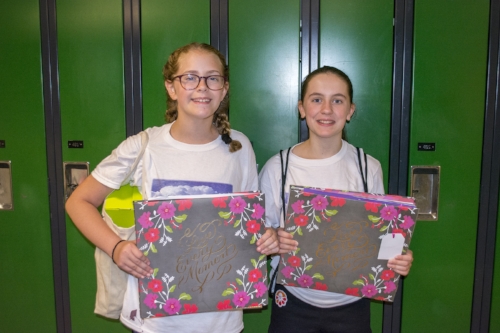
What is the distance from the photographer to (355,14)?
6.56ft

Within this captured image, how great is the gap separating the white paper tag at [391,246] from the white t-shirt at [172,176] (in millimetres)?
558

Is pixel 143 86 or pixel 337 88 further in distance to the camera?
pixel 143 86

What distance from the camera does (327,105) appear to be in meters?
1.49

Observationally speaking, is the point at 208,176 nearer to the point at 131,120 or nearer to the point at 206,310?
the point at 206,310

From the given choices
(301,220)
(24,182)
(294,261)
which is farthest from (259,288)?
(24,182)

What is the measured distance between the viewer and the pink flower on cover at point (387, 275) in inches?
51.8

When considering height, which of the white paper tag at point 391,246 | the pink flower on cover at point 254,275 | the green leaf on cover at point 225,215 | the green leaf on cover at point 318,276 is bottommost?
the green leaf on cover at point 318,276

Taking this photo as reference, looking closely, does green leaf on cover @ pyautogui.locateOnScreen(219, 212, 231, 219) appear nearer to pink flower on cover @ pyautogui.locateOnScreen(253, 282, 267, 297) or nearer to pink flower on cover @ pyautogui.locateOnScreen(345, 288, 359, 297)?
pink flower on cover @ pyautogui.locateOnScreen(253, 282, 267, 297)

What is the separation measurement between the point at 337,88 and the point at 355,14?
73 centimetres

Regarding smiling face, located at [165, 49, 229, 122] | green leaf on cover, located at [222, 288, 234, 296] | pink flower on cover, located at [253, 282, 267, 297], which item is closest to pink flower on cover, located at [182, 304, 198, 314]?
green leaf on cover, located at [222, 288, 234, 296]

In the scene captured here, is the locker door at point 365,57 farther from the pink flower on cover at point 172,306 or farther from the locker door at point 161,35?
the pink flower on cover at point 172,306

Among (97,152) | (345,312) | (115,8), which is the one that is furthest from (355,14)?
(97,152)

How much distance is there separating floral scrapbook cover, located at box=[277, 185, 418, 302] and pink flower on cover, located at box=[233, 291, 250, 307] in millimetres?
191

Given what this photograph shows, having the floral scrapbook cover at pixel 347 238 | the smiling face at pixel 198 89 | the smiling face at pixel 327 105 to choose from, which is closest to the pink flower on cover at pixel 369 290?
the floral scrapbook cover at pixel 347 238
